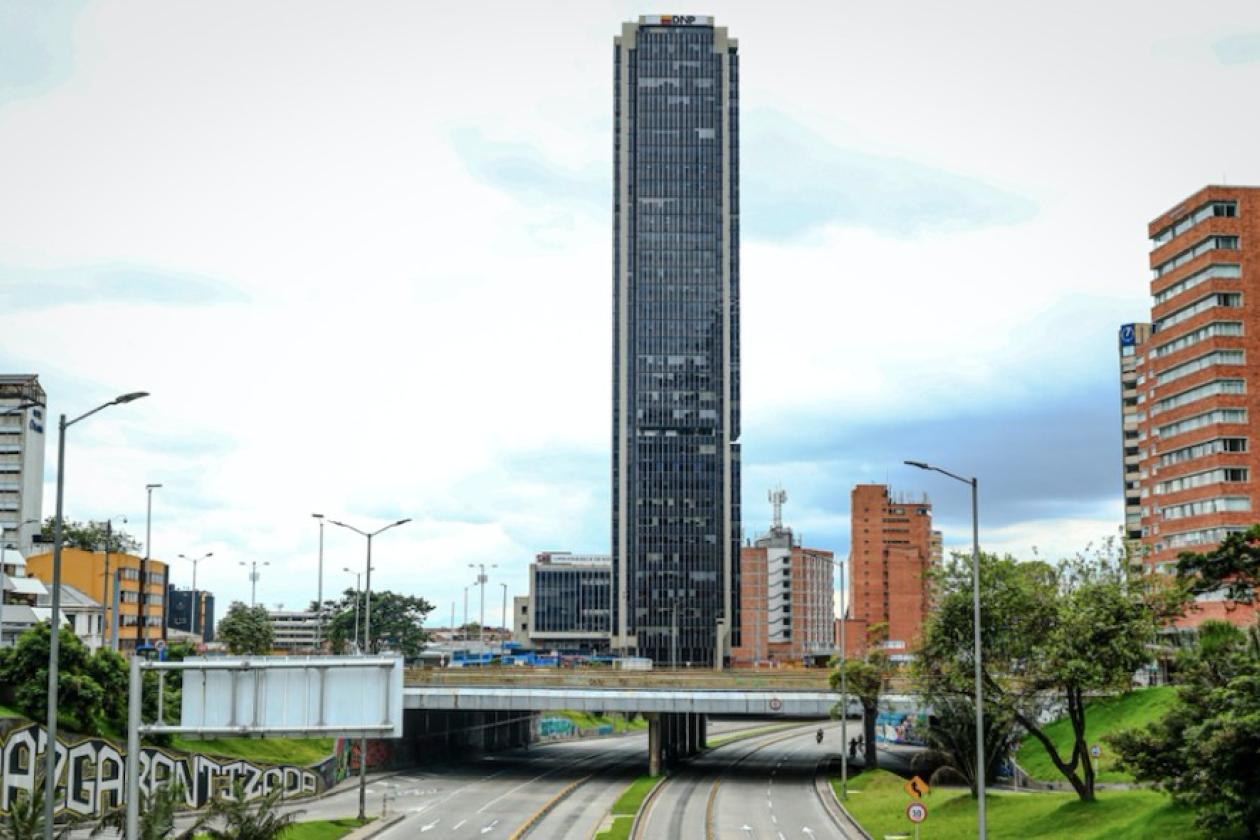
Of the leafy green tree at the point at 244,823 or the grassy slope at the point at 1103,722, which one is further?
the grassy slope at the point at 1103,722

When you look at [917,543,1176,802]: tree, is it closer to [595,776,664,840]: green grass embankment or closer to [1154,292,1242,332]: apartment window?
[595,776,664,840]: green grass embankment

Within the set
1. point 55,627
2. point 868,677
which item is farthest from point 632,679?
point 55,627

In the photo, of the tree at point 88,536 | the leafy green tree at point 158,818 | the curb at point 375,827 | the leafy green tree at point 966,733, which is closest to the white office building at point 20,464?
the tree at point 88,536

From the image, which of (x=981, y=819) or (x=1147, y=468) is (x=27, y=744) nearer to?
(x=981, y=819)

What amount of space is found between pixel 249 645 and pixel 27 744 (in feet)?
190

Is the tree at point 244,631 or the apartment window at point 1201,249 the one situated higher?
the apartment window at point 1201,249

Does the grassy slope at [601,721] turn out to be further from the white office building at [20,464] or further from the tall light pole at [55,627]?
the tall light pole at [55,627]

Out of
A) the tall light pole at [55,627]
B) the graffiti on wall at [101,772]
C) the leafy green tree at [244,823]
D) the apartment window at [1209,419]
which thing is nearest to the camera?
the tall light pole at [55,627]

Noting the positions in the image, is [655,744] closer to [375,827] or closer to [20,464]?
[375,827]

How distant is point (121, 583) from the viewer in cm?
13062

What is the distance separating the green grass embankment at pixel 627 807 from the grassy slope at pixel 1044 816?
40.4ft

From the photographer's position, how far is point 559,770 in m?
106

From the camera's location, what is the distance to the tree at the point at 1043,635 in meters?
56.7

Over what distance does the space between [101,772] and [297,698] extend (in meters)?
33.4
